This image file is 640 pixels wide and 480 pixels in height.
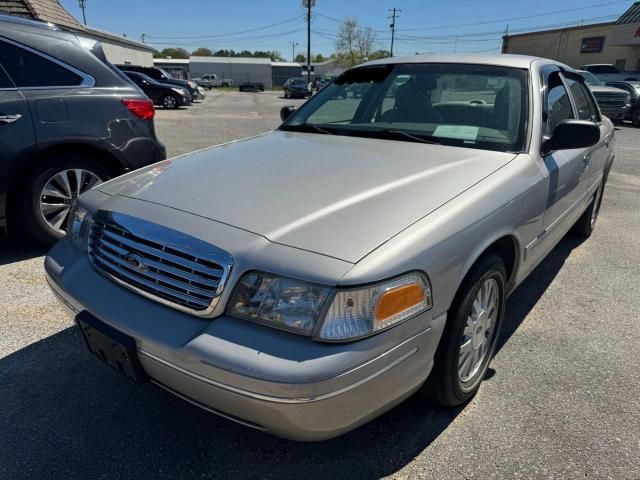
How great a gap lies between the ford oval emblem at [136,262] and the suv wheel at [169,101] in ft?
66.6

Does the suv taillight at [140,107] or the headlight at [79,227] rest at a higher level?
the suv taillight at [140,107]

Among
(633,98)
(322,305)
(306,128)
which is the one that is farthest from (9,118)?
(633,98)

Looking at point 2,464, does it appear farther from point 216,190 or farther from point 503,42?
point 503,42

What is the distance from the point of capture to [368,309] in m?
1.55

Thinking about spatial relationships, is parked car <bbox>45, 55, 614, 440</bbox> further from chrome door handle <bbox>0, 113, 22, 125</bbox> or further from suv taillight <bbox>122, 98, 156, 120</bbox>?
chrome door handle <bbox>0, 113, 22, 125</bbox>

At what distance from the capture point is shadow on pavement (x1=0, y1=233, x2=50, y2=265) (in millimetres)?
3842

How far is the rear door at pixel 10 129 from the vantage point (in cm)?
351

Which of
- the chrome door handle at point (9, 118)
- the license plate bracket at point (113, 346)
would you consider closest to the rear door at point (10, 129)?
the chrome door handle at point (9, 118)

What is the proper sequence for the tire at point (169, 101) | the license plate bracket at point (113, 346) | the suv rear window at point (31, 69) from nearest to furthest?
the license plate bracket at point (113, 346)
the suv rear window at point (31, 69)
the tire at point (169, 101)

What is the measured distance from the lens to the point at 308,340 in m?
1.52

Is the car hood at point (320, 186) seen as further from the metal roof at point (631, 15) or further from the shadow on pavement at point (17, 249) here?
the metal roof at point (631, 15)

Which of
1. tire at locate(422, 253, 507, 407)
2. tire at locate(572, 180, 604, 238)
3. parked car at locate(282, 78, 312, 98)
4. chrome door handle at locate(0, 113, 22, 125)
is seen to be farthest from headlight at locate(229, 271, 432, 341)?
parked car at locate(282, 78, 312, 98)

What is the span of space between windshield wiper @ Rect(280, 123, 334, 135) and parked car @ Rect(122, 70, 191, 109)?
18266mm

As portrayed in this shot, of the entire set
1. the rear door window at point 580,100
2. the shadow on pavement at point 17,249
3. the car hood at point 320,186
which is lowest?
the shadow on pavement at point 17,249
